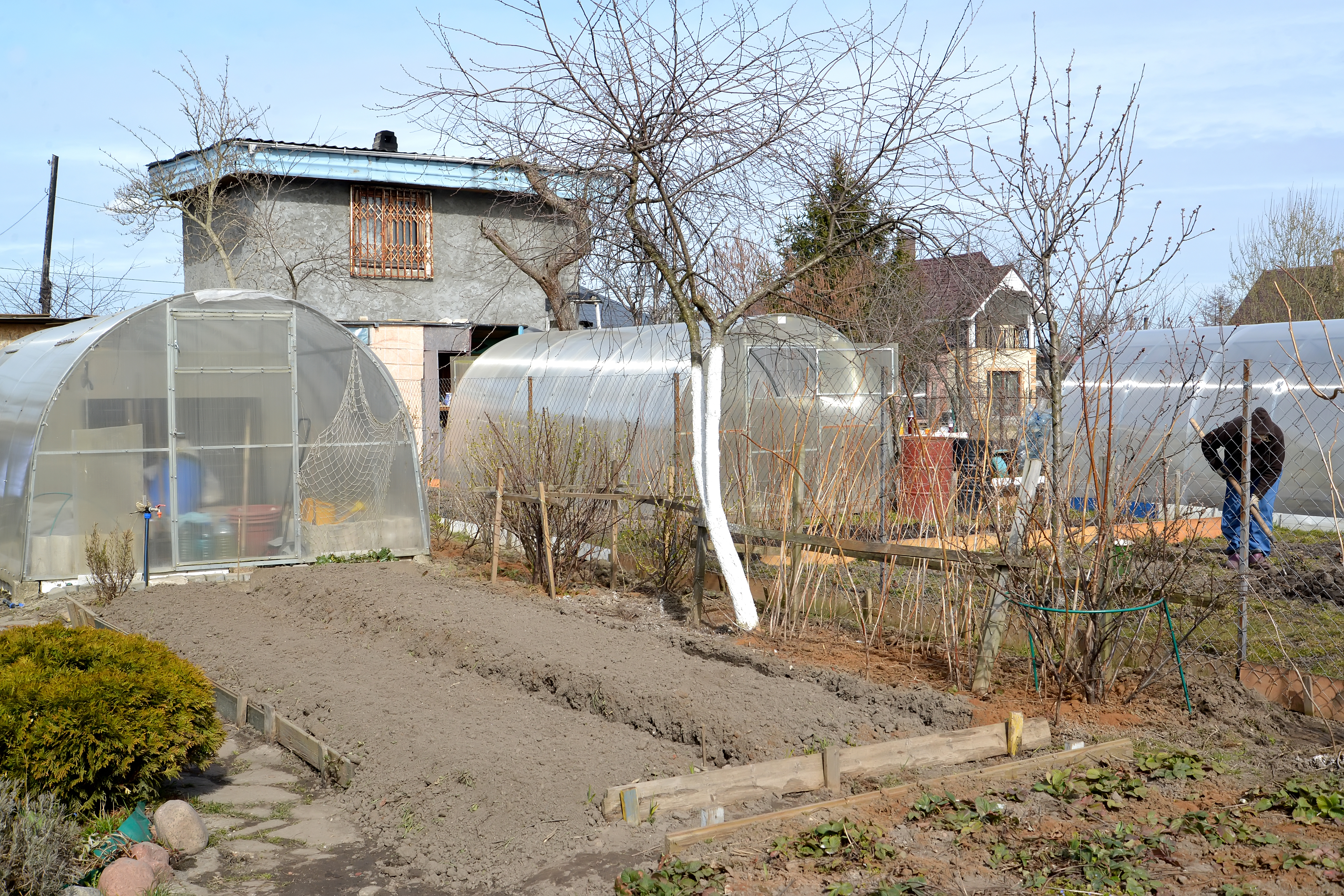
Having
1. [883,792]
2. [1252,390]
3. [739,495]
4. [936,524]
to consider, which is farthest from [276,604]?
[1252,390]

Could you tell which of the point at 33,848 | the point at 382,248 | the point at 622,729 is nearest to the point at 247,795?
the point at 33,848

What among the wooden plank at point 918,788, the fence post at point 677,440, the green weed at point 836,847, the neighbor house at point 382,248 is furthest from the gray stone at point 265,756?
the neighbor house at point 382,248

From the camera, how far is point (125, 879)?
4.11 meters

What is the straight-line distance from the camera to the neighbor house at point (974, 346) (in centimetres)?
728

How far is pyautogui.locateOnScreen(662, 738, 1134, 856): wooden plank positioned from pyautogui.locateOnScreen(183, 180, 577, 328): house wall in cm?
1471

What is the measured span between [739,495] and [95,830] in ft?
17.7

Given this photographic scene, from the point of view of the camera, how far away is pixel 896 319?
53.9 feet

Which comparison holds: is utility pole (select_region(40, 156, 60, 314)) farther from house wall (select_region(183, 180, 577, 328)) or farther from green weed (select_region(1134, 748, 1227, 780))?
green weed (select_region(1134, 748, 1227, 780))

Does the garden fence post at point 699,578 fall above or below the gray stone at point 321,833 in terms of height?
above

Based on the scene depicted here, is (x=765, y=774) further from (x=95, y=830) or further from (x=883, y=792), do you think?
(x=95, y=830)

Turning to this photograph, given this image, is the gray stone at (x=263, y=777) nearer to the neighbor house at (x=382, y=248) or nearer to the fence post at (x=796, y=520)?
the fence post at (x=796, y=520)

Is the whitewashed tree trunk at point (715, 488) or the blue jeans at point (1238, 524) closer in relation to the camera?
the whitewashed tree trunk at point (715, 488)

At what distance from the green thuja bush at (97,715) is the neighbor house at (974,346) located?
4440 millimetres

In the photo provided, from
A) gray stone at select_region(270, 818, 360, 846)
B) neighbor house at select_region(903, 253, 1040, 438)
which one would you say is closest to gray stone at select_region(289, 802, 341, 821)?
gray stone at select_region(270, 818, 360, 846)
